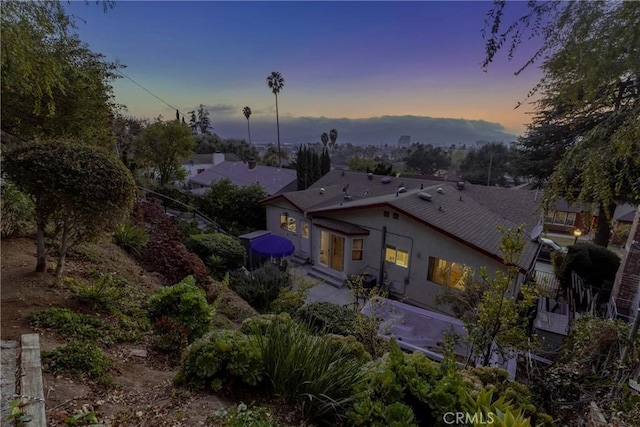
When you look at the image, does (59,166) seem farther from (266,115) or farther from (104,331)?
(266,115)

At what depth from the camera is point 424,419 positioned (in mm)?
2799

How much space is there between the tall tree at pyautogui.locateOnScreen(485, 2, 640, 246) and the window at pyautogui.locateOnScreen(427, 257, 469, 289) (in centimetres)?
782

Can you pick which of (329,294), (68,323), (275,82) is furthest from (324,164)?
(68,323)

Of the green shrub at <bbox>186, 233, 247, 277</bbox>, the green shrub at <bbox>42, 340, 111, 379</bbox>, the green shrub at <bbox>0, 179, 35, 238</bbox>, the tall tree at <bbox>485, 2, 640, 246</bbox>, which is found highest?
the tall tree at <bbox>485, 2, 640, 246</bbox>

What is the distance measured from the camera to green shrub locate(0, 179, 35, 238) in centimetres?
542

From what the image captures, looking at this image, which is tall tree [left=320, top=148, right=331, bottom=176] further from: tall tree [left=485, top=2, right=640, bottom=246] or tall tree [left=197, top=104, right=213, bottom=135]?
tall tree [left=197, top=104, right=213, bottom=135]

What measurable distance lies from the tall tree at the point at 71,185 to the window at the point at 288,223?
1166 centimetres

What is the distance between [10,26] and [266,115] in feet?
178

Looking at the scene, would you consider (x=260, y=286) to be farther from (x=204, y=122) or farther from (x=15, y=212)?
(x=204, y=122)

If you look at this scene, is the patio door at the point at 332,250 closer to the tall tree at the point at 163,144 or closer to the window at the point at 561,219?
the tall tree at the point at 163,144

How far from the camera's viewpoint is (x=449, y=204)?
46.0ft

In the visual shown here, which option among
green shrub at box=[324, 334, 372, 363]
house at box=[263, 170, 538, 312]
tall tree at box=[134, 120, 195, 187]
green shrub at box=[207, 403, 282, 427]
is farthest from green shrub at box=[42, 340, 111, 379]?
tall tree at box=[134, 120, 195, 187]

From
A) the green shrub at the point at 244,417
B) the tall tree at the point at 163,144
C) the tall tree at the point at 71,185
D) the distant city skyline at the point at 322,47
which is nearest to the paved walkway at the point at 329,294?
the tall tree at the point at 71,185

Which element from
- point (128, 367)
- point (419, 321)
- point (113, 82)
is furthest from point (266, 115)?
point (128, 367)
